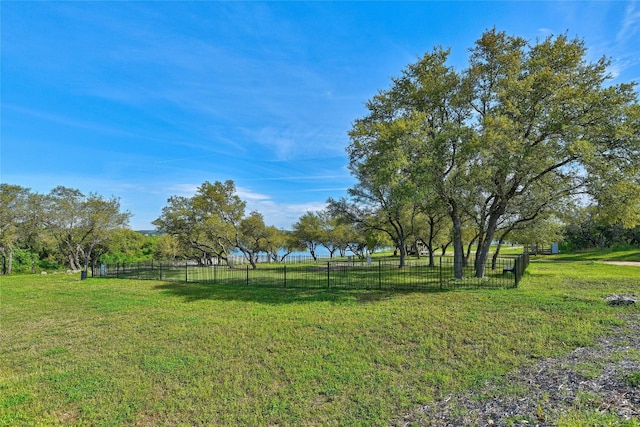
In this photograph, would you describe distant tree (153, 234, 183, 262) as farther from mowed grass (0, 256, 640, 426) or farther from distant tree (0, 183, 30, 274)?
mowed grass (0, 256, 640, 426)

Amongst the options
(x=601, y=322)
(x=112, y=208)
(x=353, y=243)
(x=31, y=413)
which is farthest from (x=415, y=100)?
(x=353, y=243)

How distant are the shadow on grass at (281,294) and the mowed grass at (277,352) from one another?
188mm

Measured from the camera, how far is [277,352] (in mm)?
6188

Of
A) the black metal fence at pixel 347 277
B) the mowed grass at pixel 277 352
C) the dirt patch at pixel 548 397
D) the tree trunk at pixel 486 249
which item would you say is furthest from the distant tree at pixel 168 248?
the dirt patch at pixel 548 397

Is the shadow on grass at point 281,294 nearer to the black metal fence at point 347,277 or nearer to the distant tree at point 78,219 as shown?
the black metal fence at point 347,277

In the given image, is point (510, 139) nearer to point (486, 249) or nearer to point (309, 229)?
point (486, 249)

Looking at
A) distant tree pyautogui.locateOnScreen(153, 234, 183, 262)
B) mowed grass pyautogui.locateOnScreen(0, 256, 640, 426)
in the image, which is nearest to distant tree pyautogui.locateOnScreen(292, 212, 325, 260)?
distant tree pyautogui.locateOnScreen(153, 234, 183, 262)

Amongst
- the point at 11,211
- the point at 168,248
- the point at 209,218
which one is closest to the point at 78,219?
the point at 11,211

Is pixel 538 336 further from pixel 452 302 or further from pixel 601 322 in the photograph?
pixel 452 302

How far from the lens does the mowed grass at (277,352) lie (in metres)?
4.36

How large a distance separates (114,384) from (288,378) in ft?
8.93

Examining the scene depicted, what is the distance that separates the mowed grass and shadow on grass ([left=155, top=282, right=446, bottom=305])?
19cm

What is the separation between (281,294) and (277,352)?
5.93m

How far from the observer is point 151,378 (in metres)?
5.25
